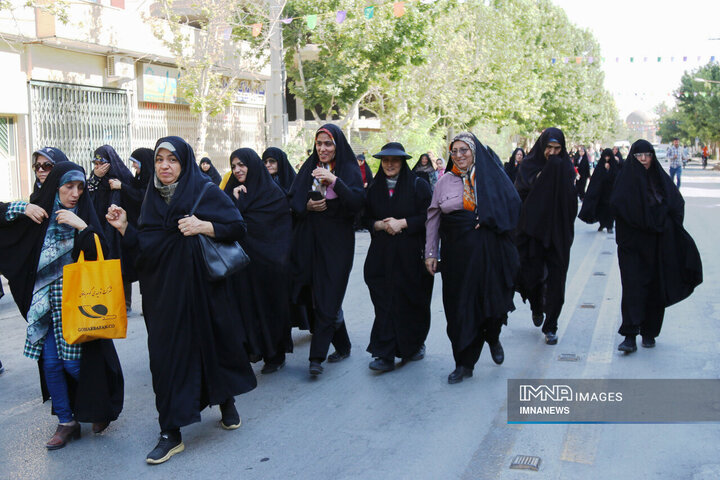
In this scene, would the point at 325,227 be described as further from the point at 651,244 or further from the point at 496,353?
the point at 651,244

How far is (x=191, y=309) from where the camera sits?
417 cm

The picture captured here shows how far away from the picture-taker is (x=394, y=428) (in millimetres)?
4477

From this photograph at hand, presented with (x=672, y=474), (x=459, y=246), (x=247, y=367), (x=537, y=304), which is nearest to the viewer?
(x=672, y=474)

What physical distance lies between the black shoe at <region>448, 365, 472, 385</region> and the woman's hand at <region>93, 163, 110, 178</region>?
Result: 4006mm

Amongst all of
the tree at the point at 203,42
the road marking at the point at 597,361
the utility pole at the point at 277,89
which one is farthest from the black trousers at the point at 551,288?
the tree at the point at 203,42

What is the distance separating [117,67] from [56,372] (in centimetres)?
1364

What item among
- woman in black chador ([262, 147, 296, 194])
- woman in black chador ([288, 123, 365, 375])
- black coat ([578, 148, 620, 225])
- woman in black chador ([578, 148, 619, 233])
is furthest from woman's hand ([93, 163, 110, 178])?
woman in black chador ([578, 148, 619, 233])

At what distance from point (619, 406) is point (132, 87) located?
1521cm

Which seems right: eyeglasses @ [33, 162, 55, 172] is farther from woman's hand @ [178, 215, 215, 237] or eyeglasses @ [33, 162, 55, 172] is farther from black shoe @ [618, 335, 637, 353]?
black shoe @ [618, 335, 637, 353]

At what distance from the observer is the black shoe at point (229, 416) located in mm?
4492

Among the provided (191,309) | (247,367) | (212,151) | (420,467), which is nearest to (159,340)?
(191,309)

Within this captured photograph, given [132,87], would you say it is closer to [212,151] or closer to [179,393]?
[212,151]

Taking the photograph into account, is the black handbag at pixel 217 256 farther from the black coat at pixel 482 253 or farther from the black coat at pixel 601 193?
the black coat at pixel 601 193

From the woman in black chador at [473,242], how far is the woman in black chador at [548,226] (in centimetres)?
106
